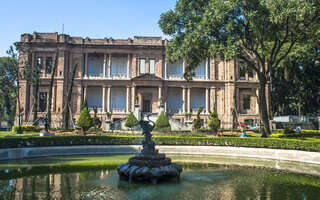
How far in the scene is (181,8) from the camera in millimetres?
20641

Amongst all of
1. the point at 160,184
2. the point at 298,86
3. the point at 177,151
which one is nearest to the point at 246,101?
the point at 298,86

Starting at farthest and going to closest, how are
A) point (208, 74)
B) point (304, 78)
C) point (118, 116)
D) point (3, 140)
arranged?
point (208, 74) < point (118, 116) < point (304, 78) < point (3, 140)

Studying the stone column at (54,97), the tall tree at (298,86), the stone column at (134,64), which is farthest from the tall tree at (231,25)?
the stone column at (54,97)

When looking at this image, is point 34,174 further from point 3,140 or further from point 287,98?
point 287,98

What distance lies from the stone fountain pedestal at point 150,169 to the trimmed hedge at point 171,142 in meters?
9.53

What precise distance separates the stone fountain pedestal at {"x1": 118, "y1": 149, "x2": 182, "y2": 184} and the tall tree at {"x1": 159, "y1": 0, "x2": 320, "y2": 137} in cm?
Answer: 977

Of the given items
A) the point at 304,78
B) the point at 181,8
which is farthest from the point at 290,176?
the point at 304,78

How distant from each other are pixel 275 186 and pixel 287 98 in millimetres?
35123

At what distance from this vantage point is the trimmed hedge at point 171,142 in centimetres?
1611

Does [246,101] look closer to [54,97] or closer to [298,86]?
[298,86]

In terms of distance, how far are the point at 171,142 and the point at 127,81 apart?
2303cm

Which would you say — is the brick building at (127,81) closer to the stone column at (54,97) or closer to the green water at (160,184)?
the stone column at (54,97)

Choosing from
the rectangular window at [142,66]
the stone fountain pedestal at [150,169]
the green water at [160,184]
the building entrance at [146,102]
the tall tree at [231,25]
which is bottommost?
the green water at [160,184]

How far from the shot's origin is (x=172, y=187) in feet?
30.0
